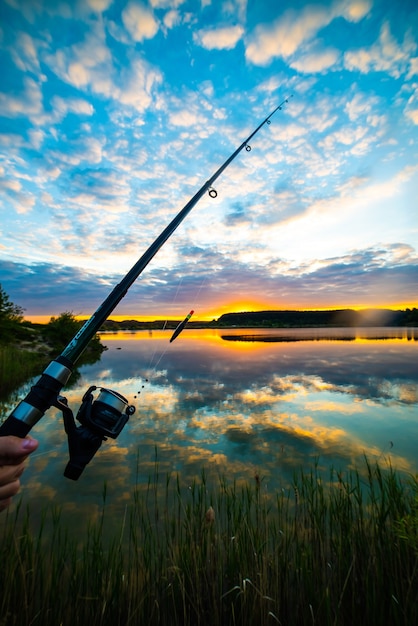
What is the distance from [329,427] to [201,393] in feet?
15.7

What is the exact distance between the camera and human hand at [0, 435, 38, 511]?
123cm

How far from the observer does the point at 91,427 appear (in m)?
1.81

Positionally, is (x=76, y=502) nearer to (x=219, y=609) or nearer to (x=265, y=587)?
(x=219, y=609)

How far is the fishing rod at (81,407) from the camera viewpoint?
144 cm

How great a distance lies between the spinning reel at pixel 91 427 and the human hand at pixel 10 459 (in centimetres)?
43

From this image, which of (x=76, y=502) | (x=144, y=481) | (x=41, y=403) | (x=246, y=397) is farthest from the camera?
(x=246, y=397)

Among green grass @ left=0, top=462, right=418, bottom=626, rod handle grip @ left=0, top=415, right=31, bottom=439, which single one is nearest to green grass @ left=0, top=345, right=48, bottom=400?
green grass @ left=0, top=462, right=418, bottom=626

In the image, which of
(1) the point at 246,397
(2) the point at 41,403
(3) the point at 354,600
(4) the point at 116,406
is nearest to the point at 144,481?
(3) the point at 354,600

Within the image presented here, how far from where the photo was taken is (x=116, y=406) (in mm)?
1864

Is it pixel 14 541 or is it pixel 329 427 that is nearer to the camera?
pixel 14 541

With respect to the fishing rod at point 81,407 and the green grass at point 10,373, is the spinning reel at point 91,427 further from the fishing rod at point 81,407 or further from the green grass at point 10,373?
the green grass at point 10,373

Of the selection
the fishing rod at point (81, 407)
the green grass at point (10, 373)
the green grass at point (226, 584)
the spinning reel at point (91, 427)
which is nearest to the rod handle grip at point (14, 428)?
the fishing rod at point (81, 407)

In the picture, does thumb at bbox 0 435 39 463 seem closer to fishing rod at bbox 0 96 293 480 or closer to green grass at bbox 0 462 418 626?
fishing rod at bbox 0 96 293 480

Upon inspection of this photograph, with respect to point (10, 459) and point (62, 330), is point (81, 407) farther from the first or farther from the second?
point (62, 330)
